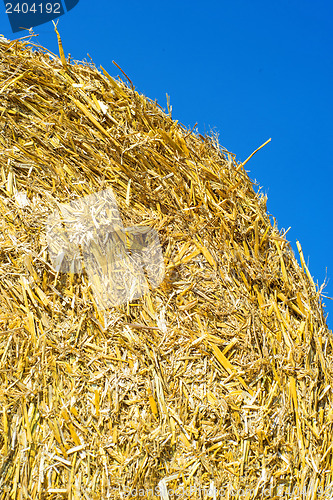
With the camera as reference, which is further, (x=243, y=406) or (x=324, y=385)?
(x=324, y=385)

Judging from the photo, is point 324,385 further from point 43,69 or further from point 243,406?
point 43,69

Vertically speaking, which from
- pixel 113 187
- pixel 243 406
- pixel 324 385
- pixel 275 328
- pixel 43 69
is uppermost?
pixel 43 69

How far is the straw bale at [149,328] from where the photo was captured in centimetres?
144

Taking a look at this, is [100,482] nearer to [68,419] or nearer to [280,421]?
[68,419]

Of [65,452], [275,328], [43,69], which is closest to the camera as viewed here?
[65,452]

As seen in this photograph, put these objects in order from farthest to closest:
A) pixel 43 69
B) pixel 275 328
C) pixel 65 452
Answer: pixel 43 69 → pixel 275 328 → pixel 65 452

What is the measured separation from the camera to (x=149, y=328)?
1522mm

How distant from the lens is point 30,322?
4.97 feet

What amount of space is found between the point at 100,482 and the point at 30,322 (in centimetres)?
57

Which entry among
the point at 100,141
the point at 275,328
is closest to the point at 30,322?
the point at 100,141

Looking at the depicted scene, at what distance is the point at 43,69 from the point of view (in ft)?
5.55

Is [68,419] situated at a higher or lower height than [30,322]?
lower

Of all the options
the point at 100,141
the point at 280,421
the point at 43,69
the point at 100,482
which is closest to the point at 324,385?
the point at 280,421

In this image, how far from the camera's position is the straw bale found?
1.44 metres
